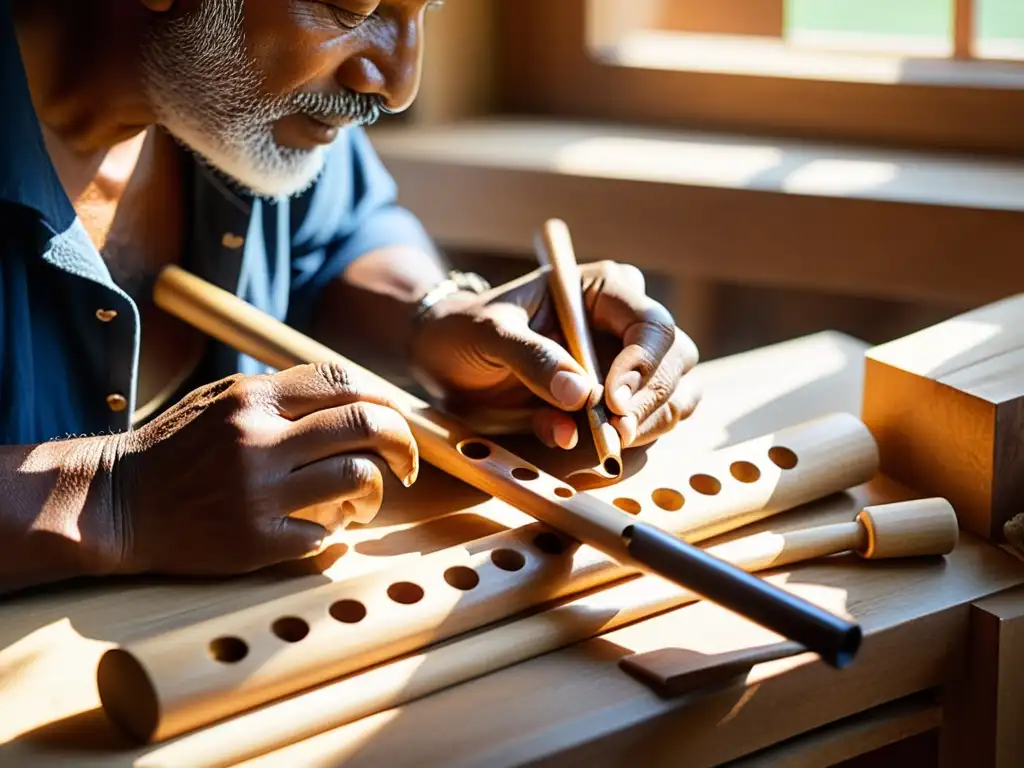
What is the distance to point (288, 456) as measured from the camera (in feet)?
3.11

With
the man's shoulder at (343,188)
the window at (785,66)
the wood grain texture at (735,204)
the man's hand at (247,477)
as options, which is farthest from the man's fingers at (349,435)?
the window at (785,66)

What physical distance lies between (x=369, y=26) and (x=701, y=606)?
1.93 feet

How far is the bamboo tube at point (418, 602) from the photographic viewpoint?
0.80m

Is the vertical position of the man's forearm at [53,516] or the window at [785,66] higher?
the window at [785,66]

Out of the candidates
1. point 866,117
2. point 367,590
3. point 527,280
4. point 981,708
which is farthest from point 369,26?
point 866,117

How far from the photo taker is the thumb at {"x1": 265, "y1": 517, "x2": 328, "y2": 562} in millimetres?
953

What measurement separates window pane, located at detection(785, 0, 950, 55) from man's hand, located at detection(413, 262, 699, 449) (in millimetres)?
941

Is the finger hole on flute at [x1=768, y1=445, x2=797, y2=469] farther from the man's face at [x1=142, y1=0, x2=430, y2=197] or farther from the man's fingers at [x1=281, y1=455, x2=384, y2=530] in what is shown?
the man's face at [x1=142, y1=0, x2=430, y2=197]

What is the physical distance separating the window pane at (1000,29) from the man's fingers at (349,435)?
1.30m

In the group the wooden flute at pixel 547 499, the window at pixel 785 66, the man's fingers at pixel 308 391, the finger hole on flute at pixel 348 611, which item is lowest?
the finger hole on flute at pixel 348 611

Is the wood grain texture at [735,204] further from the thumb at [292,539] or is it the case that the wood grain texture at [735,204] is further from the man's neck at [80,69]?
the thumb at [292,539]

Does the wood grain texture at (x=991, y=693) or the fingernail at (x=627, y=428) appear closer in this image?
the wood grain texture at (x=991, y=693)

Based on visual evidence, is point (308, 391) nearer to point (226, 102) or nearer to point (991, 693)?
point (226, 102)

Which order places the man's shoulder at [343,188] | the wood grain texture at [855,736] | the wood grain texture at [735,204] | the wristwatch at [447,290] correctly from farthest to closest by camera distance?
the wood grain texture at [735,204] < the man's shoulder at [343,188] < the wristwatch at [447,290] < the wood grain texture at [855,736]
